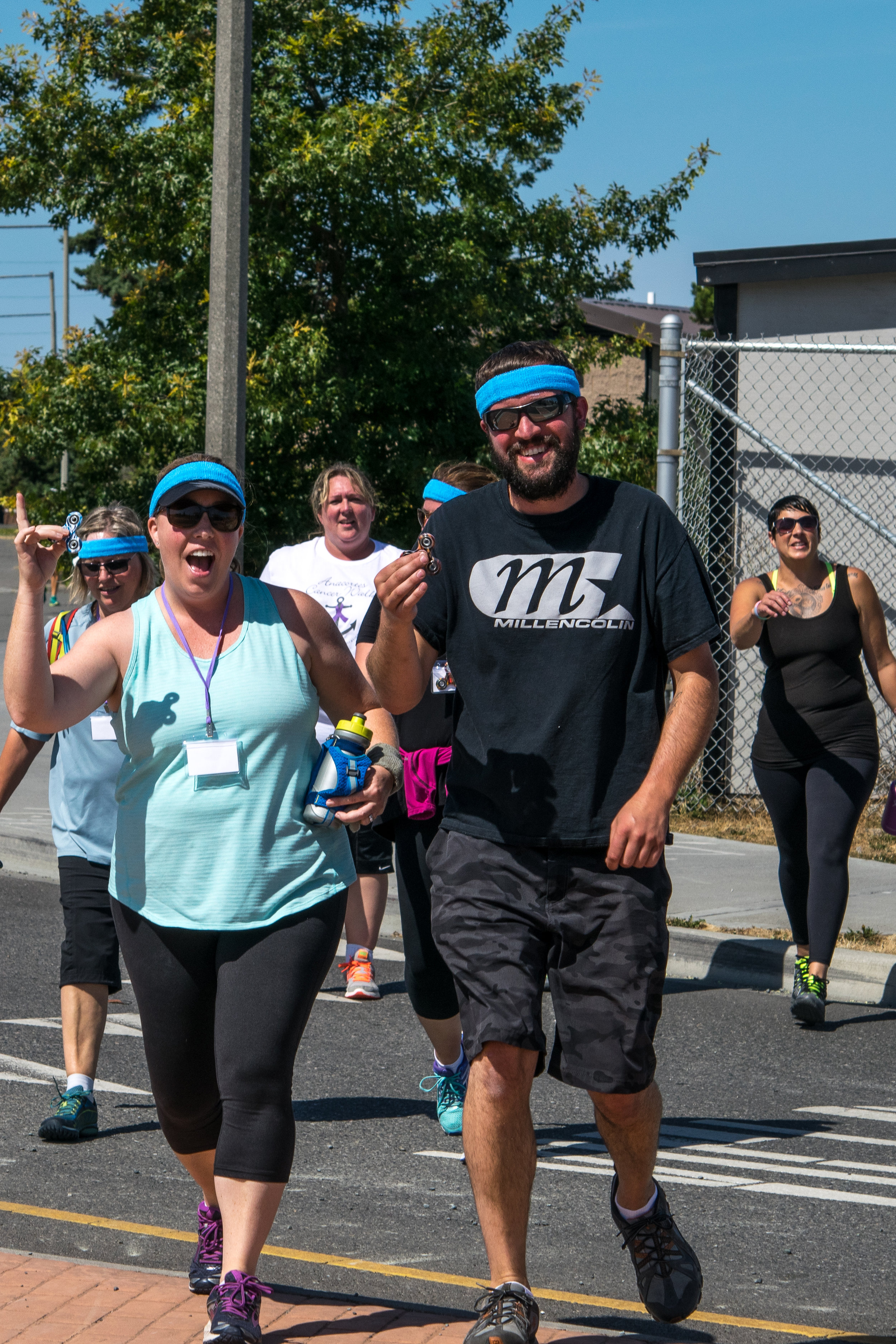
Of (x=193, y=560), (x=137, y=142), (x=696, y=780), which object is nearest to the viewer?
(x=193, y=560)

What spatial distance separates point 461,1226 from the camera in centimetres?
440

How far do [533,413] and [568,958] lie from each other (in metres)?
1.19

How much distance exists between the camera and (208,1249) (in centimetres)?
370

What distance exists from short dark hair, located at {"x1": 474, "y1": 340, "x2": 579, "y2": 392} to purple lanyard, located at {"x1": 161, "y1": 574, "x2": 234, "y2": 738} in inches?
29.4

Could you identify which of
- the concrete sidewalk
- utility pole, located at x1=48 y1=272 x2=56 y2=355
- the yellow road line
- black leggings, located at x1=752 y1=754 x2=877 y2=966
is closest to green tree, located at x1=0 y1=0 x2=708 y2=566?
the concrete sidewalk

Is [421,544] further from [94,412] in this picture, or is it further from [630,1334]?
[94,412]

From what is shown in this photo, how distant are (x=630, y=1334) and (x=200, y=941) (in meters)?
1.21

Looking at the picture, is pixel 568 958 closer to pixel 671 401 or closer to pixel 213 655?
pixel 213 655

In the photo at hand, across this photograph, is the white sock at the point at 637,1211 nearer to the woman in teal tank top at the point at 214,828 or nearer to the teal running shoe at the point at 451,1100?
the woman in teal tank top at the point at 214,828

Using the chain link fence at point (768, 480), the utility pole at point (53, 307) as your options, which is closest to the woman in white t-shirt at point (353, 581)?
the chain link fence at point (768, 480)

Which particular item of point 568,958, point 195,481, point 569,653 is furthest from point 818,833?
point 195,481

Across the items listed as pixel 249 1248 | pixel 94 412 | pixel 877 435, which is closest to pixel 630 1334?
pixel 249 1248

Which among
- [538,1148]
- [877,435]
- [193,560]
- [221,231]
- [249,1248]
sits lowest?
[538,1148]

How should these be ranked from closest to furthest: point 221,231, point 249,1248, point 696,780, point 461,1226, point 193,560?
point 249,1248, point 193,560, point 461,1226, point 221,231, point 696,780
